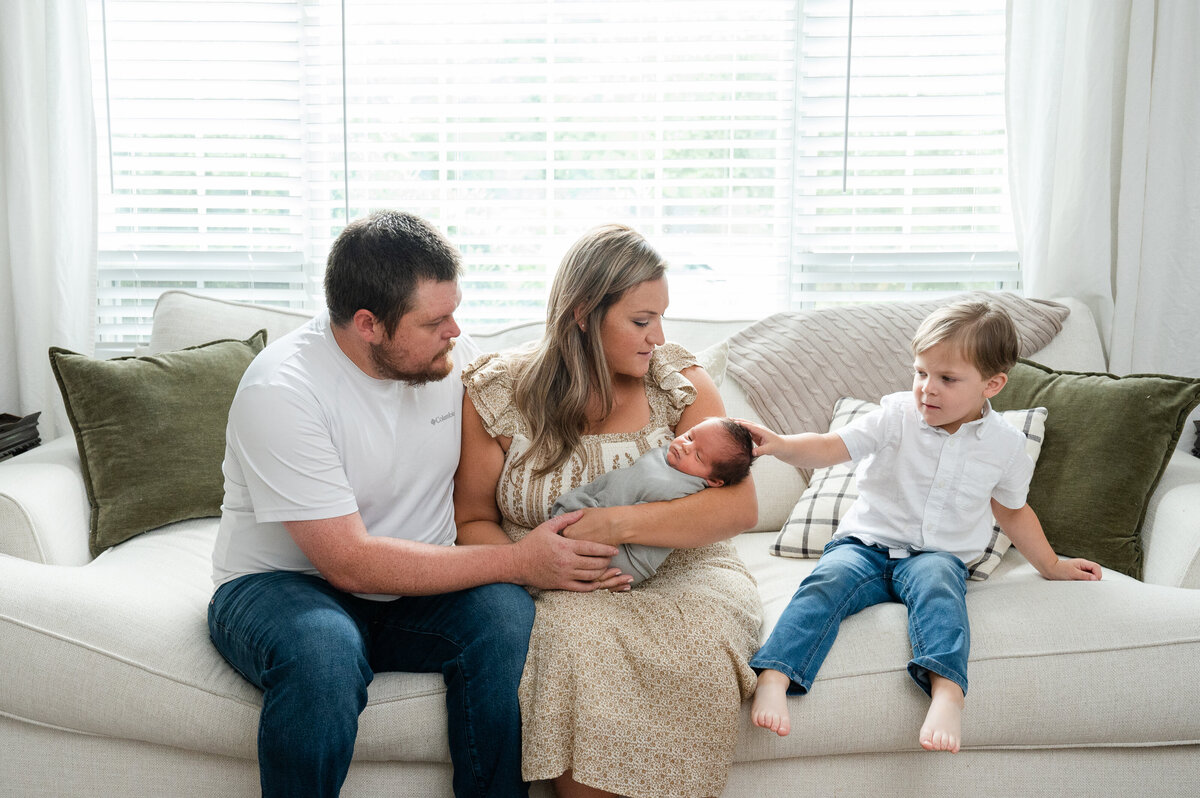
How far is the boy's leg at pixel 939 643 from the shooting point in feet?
4.69

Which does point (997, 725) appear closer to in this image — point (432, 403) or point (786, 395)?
point (786, 395)

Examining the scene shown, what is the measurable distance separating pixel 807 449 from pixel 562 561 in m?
0.60

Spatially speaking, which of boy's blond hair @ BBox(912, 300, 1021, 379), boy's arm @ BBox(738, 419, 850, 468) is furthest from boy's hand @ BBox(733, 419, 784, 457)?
boy's blond hair @ BBox(912, 300, 1021, 379)

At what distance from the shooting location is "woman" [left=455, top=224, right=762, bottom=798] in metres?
1.41

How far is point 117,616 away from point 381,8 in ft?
6.93

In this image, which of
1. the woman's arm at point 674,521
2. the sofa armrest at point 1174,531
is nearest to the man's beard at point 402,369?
the woman's arm at point 674,521

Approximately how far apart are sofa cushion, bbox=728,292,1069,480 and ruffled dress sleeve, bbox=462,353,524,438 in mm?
782

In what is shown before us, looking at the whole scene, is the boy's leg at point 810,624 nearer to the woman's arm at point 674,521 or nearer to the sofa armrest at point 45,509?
the woman's arm at point 674,521

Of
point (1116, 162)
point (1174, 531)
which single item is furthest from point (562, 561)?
point (1116, 162)

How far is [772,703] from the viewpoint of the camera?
4.76 ft

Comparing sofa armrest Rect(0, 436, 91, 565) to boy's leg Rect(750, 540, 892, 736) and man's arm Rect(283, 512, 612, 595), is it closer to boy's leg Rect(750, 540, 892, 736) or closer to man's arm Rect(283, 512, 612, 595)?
man's arm Rect(283, 512, 612, 595)

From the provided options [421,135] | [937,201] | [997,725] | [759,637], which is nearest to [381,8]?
[421,135]

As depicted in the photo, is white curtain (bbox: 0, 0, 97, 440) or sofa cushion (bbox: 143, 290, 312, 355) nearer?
sofa cushion (bbox: 143, 290, 312, 355)

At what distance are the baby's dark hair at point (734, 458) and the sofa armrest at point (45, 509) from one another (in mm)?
1420
